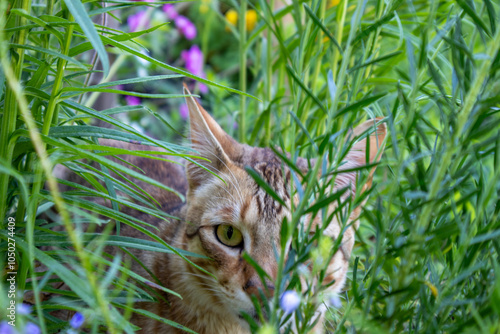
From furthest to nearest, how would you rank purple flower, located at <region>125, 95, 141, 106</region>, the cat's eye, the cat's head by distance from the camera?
purple flower, located at <region>125, 95, 141, 106</region> < the cat's eye < the cat's head

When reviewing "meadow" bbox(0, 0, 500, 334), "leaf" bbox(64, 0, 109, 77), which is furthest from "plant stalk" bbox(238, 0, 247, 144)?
"leaf" bbox(64, 0, 109, 77)

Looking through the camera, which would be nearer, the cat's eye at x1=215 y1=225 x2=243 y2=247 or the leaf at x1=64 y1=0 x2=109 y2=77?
the leaf at x1=64 y1=0 x2=109 y2=77

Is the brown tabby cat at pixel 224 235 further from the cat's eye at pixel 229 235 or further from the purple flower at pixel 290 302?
the purple flower at pixel 290 302

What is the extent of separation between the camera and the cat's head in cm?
156

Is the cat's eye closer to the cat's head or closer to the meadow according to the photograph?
the cat's head

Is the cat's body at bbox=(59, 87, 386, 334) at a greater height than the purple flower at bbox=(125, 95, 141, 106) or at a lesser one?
greater

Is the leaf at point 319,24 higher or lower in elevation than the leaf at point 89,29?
higher

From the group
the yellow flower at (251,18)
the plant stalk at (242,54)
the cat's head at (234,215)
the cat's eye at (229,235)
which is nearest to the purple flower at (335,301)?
the cat's head at (234,215)

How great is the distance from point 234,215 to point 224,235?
89mm

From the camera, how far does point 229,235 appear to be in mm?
1698

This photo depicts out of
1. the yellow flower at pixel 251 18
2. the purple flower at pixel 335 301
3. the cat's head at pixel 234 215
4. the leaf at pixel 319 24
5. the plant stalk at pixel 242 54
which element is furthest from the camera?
the yellow flower at pixel 251 18

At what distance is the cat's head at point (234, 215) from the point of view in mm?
1559

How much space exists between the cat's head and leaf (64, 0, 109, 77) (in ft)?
2.21

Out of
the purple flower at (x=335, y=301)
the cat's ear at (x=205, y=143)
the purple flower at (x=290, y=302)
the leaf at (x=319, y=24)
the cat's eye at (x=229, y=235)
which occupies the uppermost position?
the leaf at (x=319, y=24)
